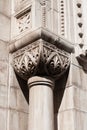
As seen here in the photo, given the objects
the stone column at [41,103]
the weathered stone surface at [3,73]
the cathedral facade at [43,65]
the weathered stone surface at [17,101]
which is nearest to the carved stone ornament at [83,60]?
the cathedral facade at [43,65]

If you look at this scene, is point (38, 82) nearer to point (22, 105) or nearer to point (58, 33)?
point (22, 105)

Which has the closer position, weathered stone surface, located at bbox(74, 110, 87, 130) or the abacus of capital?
the abacus of capital

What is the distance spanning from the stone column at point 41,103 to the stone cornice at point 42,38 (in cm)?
60

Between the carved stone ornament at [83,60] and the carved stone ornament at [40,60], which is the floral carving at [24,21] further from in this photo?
the carved stone ornament at [83,60]

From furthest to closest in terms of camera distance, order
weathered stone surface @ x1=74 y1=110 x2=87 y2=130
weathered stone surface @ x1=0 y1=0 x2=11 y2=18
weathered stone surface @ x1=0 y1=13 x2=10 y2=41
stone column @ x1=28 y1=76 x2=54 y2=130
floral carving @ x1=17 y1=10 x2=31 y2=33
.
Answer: weathered stone surface @ x1=0 y1=0 x2=11 y2=18
weathered stone surface @ x1=0 y1=13 x2=10 y2=41
floral carving @ x1=17 y1=10 x2=31 y2=33
weathered stone surface @ x1=74 y1=110 x2=87 y2=130
stone column @ x1=28 y1=76 x2=54 y2=130

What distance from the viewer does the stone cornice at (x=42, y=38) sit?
561cm

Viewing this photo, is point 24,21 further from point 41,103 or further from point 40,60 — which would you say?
point 41,103

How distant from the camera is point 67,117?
19.0 feet

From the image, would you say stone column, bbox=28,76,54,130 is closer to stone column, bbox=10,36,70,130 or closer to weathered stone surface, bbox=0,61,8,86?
stone column, bbox=10,36,70,130

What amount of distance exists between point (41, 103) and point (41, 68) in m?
0.56

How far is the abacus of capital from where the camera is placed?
5523 mm

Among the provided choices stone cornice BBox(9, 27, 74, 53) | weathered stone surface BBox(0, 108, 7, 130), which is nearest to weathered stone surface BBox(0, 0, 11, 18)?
stone cornice BBox(9, 27, 74, 53)

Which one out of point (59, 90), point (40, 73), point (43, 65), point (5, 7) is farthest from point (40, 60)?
point (5, 7)

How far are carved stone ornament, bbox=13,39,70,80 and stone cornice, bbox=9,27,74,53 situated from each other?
0.19 feet
